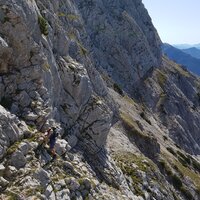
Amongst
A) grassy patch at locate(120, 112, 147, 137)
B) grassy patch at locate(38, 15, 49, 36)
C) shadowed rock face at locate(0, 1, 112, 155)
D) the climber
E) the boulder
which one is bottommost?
grassy patch at locate(120, 112, 147, 137)

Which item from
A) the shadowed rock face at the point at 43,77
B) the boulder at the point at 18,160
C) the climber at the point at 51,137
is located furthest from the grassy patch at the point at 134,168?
the boulder at the point at 18,160

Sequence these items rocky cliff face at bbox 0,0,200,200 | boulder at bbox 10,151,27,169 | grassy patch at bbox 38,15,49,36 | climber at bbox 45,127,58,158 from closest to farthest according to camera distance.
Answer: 1. boulder at bbox 10,151,27,169
2. rocky cliff face at bbox 0,0,200,200
3. climber at bbox 45,127,58,158
4. grassy patch at bbox 38,15,49,36

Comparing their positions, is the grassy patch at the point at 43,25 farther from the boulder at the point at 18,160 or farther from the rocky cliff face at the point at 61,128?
the boulder at the point at 18,160

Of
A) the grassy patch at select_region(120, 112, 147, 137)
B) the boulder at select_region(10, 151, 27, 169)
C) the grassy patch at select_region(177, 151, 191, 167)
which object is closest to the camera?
the boulder at select_region(10, 151, 27, 169)

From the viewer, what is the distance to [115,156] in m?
53.9

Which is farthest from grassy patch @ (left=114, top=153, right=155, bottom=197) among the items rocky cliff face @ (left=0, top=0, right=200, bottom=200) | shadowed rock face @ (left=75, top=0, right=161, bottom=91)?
A: shadowed rock face @ (left=75, top=0, right=161, bottom=91)

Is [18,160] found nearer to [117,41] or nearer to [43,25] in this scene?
[43,25]

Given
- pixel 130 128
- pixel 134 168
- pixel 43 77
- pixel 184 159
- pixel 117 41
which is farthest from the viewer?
pixel 117 41

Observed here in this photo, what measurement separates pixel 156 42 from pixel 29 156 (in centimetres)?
15100

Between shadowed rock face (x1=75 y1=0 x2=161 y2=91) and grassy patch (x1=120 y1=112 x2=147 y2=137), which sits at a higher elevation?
shadowed rock face (x1=75 y1=0 x2=161 y2=91)

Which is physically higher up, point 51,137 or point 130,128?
point 51,137

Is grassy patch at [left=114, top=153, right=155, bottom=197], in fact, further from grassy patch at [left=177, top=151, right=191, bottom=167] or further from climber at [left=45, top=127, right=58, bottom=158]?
grassy patch at [left=177, top=151, right=191, bottom=167]

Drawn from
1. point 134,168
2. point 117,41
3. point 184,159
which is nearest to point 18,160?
point 134,168

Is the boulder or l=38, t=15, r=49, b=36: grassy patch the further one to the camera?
l=38, t=15, r=49, b=36: grassy patch
